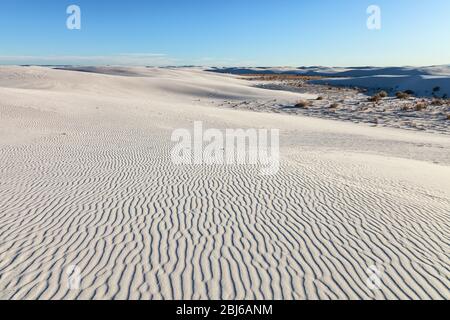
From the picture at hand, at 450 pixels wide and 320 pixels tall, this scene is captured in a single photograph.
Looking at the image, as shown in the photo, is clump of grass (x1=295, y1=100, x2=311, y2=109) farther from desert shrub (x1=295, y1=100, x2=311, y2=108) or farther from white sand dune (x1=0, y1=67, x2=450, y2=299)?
white sand dune (x1=0, y1=67, x2=450, y2=299)

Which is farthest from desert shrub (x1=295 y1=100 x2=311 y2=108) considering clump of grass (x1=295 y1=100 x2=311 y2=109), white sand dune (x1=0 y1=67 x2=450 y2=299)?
white sand dune (x1=0 y1=67 x2=450 y2=299)

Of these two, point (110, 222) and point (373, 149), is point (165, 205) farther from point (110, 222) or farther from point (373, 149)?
point (373, 149)

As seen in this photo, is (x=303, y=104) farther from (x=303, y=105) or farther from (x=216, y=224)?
(x=216, y=224)

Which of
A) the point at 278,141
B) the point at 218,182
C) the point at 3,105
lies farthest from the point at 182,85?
the point at 218,182

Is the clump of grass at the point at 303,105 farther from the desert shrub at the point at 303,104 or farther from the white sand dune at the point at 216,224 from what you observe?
the white sand dune at the point at 216,224

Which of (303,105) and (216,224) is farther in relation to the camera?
(303,105)

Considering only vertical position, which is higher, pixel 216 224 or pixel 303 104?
pixel 303 104

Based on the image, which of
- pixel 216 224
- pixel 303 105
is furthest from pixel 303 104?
pixel 216 224
